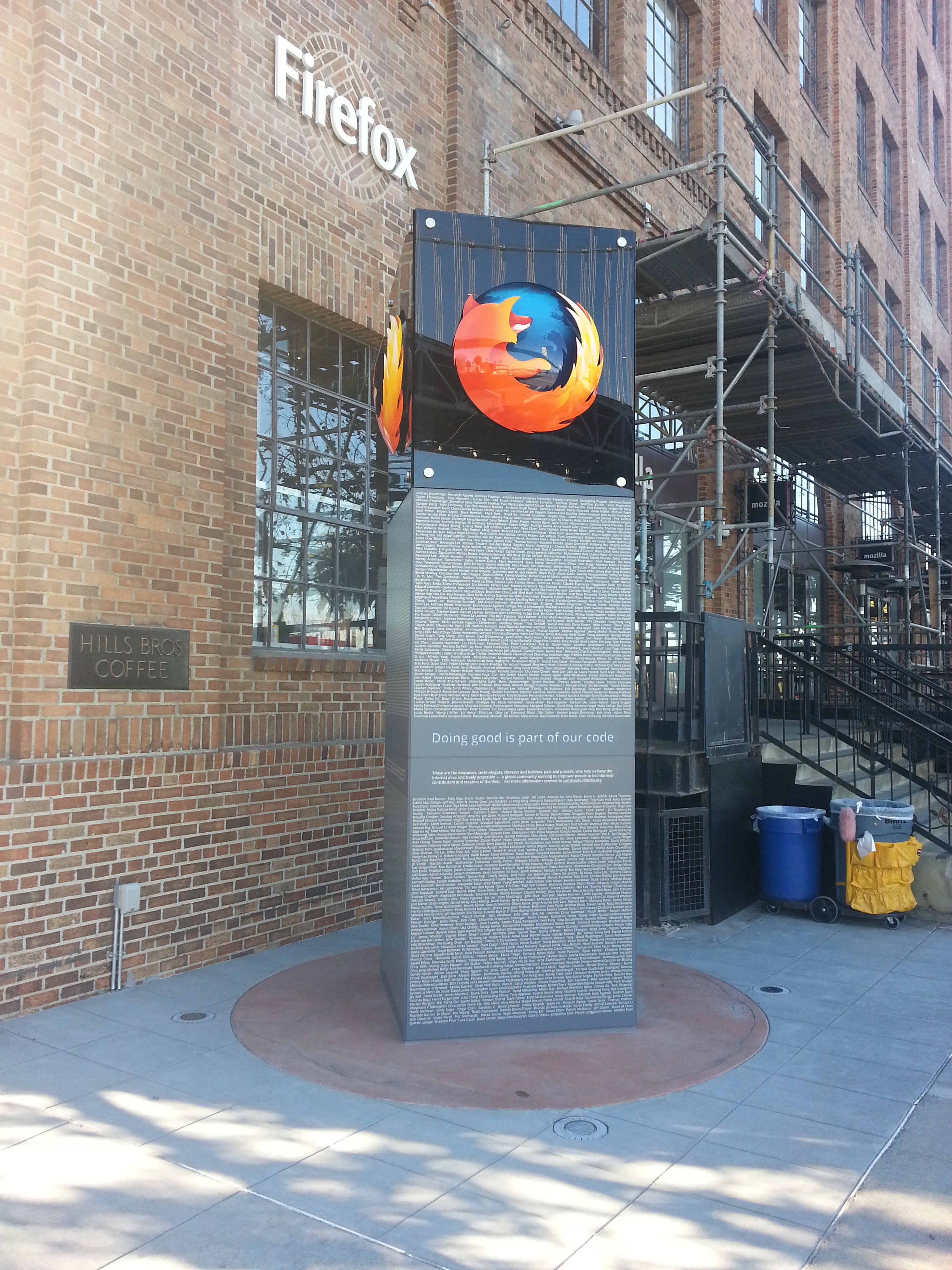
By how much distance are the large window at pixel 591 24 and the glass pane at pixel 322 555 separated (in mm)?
7712

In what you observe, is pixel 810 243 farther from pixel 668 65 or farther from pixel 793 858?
pixel 793 858

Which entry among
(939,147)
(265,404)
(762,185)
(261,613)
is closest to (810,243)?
(762,185)

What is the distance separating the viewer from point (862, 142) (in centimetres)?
2252

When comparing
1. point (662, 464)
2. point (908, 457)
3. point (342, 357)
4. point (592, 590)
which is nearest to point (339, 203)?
point (342, 357)

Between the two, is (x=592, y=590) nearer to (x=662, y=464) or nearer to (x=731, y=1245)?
(x=731, y=1245)

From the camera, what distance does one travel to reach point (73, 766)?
583 cm

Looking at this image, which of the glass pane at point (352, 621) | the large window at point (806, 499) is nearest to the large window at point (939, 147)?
the large window at point (806, 499)

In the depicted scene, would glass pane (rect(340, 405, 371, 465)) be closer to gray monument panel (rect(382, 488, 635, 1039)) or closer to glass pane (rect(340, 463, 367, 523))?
glass pane (rect(340, 463, 367, 523))

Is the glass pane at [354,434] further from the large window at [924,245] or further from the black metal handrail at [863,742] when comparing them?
the large window at [924,245]

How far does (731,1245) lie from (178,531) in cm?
503

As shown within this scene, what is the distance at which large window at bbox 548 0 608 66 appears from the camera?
12.2m

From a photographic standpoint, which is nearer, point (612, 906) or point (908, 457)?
point (612, 906)

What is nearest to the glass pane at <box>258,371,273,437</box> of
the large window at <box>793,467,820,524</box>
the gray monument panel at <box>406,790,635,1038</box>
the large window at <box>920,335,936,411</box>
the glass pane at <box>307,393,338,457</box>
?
the glass pane at <box>307,393,338,457</box>

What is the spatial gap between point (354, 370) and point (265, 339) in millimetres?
1015
